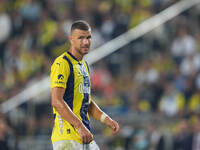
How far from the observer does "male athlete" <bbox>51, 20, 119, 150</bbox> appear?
4.54 m

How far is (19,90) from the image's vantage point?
1067cm

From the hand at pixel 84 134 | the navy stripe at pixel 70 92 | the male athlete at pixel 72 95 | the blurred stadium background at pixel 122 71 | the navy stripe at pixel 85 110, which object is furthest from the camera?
the blurred stadium background at pixel 122 71

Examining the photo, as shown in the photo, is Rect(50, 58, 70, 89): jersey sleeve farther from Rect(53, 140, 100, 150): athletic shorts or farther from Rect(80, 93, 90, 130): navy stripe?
Rect(53, 140, 100, 150): athletic shorts

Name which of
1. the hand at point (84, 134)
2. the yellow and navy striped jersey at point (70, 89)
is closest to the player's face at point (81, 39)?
the yellow and navy striped jersey at point (70, 89)

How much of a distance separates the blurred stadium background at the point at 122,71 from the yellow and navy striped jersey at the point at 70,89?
407 centimetres

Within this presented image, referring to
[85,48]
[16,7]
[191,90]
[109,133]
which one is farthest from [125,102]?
[85,48]

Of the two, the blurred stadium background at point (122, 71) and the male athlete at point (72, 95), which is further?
the blurred stadium background at point (122, 71)

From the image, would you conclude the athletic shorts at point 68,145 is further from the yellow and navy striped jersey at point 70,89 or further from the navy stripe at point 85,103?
the navy stripe at point 85,103

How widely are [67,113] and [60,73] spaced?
398 millimetres

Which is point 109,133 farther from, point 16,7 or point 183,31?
point 16,7

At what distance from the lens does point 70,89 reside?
4.79 m

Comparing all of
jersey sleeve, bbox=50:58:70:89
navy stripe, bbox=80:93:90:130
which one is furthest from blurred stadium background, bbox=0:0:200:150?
jersey sleeve, bbox=50:58:70:89

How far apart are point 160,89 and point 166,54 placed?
37.9 inches

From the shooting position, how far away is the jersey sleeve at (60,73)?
15.2ft
